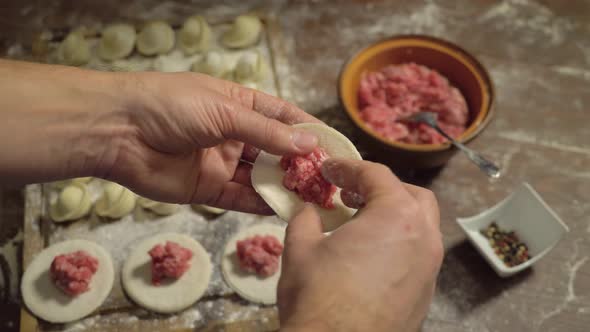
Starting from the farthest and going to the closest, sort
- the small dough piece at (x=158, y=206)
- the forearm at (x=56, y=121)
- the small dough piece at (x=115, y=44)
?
1. the small dough piece at (x=115, y=44)
2. the small dough piece at (x=158, y=206)
3. the forearm at (x=56, y=121)

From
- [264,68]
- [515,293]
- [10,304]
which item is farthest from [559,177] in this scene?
[10,304]

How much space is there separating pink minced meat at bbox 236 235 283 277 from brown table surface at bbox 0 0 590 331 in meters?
0.74

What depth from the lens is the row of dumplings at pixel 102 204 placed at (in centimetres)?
229

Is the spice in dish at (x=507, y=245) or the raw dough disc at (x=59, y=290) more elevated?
the raw dough disc at (x=59, y=290)

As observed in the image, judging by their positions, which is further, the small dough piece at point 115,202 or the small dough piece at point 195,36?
the small dough piece at point 195,36

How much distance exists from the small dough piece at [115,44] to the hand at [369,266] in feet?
6.29

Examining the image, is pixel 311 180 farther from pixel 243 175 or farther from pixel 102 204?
pixel 102 204

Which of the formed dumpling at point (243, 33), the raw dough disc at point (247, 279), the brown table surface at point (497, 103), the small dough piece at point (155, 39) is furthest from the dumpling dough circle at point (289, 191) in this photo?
the small dough piece at point (155, 39)

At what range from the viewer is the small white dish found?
2.17 meters

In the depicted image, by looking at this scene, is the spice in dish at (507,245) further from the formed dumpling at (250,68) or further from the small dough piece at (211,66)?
the small dough piece at (211,66)

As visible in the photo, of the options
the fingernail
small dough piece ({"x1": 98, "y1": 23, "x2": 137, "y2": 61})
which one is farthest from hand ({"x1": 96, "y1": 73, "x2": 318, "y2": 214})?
small dough piece ({"x1": 98, "y1": 23, "x2": 137, "y2": 61})

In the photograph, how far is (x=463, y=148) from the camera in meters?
2.20

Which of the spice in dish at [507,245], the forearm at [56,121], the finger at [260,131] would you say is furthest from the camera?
the spice in dish at [507,245]

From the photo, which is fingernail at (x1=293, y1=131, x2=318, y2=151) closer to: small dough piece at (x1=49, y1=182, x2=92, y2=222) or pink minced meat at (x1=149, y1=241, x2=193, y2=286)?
pink minced meat at (x1=149, y1=241, x2=193, y2=286)
